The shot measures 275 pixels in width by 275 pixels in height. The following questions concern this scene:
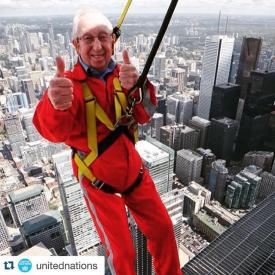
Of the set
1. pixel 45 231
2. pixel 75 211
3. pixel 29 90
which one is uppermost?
pixel 29 90

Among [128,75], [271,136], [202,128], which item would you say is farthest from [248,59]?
[128,75]

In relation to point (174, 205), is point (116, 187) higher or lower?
higher

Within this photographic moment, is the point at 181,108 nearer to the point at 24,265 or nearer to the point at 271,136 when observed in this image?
the point at 271,136

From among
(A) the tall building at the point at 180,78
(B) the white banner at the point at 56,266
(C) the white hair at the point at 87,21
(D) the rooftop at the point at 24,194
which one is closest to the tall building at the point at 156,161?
(D) the rooftop at the point at 24,194

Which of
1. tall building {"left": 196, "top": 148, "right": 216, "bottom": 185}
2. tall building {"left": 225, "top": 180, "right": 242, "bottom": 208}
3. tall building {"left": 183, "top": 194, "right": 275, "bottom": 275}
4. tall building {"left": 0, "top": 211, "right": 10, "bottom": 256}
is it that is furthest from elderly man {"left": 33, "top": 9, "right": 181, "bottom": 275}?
tall building {"left": 196, "top": 148, "right": 216, "bottom": 185}

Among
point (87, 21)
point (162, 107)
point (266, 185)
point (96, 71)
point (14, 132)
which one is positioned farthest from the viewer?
point (162, 107)

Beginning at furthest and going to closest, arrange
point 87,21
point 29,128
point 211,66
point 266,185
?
point 211,66 < point 29,128 < point 266,185 < point 87,21

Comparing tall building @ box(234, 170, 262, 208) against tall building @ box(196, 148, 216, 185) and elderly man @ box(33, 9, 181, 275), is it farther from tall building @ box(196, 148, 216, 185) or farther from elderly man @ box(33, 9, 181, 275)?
elderly man @ box(33, 9, 181, 275)
